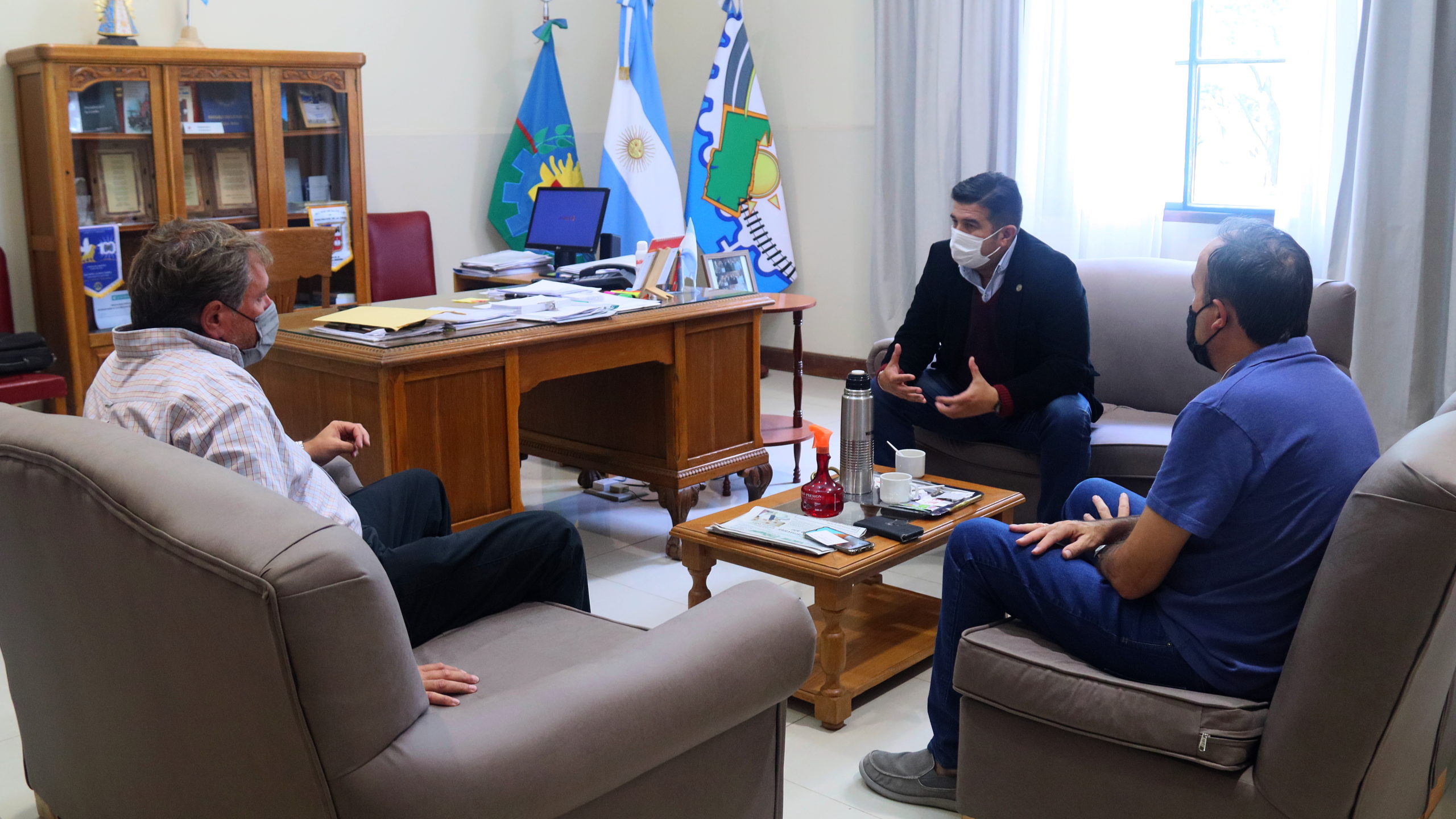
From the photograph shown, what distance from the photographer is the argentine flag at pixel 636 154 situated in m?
5.89

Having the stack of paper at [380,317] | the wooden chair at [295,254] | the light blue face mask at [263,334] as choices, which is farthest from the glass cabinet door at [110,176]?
the light blue face mask at [263,334]

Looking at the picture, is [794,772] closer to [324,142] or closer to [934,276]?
[934,276]

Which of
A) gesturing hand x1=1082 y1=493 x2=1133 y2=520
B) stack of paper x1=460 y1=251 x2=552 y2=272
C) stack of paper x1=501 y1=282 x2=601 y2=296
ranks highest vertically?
stack of paper x1=460 y1=251 x2=552 y2=272

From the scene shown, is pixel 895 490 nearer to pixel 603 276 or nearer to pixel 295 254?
pixel 603 276

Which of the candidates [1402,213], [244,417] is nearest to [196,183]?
[244,417]

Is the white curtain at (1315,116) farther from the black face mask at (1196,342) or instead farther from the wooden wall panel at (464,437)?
the wooden wall panel at (464,437)

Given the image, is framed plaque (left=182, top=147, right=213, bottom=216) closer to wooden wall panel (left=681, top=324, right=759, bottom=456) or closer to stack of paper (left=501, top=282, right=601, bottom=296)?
stack of paper (left=501, top=282, right=601, bottom=296)

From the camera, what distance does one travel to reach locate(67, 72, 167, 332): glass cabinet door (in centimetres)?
411

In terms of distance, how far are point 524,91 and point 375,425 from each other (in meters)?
3.65

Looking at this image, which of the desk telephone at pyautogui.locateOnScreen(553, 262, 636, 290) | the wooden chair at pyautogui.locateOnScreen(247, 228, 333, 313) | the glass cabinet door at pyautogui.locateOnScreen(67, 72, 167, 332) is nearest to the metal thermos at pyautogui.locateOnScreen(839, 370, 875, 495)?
the desk telephone at pyautogui.locateOnScreen(553, 262, 636, 290)

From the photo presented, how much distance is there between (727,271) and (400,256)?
1850 millimetres

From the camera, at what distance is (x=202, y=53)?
169 inches

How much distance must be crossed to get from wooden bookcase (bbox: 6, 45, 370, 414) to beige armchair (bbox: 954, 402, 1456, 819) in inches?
144

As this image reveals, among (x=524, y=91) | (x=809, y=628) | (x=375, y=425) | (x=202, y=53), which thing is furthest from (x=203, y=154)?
(x=809, y=628)
